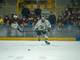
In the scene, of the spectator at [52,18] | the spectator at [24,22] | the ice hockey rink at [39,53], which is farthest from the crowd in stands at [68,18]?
the ice hockey rink at [39,53]

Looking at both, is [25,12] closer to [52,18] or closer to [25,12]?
[25,12]

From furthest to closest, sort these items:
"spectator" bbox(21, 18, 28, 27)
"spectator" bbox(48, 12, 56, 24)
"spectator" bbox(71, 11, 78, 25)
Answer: "spectator" bbox(71, 11, 78, 25)
"spectator" bbox(21, 18, 28, 27)
"spectator" bbox(48, 12, 56, 24)

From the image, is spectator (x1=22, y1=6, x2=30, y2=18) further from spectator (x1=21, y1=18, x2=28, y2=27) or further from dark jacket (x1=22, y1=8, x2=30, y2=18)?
spectator (x1=21, y1=18, x2=28, y2=27)

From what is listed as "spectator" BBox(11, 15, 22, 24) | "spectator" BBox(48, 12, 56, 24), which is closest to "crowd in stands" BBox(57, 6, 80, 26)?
"spectator" BBox(48, 12, 56, 24)

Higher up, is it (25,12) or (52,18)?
(25,12)

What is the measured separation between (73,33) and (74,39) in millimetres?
470

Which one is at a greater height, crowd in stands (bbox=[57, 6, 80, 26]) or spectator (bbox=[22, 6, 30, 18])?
spectator (bbox=[22, 6, 30, 18])

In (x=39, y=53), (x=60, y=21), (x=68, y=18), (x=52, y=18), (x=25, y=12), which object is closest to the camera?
(x=39, y=53)

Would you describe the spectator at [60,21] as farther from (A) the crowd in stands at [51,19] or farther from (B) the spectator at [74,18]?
(B) the spectator at [74,18]

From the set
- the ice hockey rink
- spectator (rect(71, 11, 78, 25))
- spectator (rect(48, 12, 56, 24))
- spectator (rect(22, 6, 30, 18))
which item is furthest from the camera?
spectator (rect(22, 6, 30, 18))

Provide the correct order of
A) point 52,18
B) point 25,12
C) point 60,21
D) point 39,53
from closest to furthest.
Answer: point 39,53 < point 52,18 < point 60,21 < point 25,12

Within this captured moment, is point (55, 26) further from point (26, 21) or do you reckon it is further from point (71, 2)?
point (71, 2)

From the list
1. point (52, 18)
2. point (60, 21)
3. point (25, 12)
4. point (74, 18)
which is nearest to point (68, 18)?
point (74, 18)

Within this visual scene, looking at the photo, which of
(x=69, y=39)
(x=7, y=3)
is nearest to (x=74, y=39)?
(x=69, y=39)
